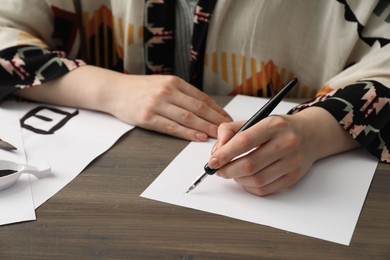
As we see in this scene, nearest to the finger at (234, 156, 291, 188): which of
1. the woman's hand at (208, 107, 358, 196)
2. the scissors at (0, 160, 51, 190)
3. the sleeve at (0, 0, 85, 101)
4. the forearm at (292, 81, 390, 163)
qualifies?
the woman's hand at (208, 107, 358, 196)

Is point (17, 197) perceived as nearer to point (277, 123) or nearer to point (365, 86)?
point (277, 123)

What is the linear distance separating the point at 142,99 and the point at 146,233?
272 mm

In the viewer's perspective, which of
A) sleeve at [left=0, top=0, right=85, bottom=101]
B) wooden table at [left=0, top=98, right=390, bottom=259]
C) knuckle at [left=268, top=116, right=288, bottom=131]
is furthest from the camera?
sleeve at [left=0, top=0, right=85, bottom=101]

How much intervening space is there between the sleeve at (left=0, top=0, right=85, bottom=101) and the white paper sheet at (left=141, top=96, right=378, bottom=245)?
11.3 inches

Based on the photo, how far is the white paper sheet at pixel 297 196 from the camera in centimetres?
52

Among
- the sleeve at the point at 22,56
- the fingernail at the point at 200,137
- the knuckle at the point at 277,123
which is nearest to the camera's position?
the knuckle at the point at 277,123

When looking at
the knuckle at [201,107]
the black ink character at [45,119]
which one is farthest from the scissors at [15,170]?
the knuckle at [201,107]

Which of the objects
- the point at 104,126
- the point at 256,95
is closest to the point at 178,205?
the point at 104,126

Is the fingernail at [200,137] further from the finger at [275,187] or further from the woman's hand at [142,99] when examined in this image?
the finger at [275,187]

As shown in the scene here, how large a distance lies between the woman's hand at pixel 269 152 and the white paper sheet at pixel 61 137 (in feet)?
0.57

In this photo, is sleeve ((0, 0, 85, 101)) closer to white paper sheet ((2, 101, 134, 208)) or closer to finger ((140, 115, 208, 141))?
white paper sheet ((2, 101, 134, 208))

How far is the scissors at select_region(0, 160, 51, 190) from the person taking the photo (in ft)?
1.84

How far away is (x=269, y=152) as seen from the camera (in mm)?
573

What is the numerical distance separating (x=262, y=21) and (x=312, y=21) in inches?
3.2
